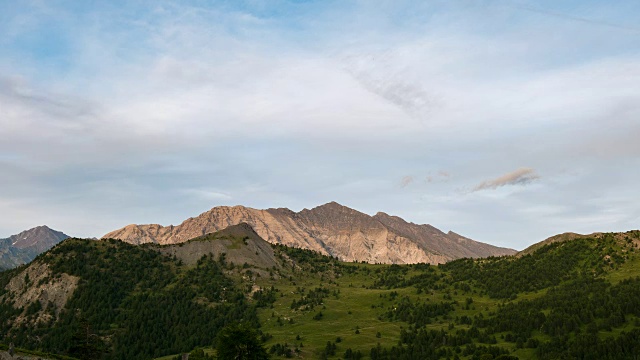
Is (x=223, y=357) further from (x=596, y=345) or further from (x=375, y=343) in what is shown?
(x=596, y=345)

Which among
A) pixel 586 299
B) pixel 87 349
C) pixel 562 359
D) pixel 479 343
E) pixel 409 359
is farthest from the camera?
pixel 586 299

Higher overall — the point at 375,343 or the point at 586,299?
the point at 586,299

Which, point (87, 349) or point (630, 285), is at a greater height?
point (630, 285)

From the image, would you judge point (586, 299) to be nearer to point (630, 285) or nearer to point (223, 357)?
point (630, 285)

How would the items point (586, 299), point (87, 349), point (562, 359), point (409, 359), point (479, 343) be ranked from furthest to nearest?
point (586, 299) → point (479, 343) → point (409, 359) → point (562, 359) → point (87, 349)

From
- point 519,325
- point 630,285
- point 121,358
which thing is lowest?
point 121,358

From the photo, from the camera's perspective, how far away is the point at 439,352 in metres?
167

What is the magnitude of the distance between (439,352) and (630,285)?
87082 millimetres

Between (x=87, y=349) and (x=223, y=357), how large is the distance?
3047 centimetres

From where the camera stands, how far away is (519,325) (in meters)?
182

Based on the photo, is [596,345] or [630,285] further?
[630,285]

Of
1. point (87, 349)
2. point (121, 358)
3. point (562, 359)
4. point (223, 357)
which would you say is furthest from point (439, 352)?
point (121, 358)

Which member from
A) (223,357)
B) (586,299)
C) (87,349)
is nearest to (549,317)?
(586,299)

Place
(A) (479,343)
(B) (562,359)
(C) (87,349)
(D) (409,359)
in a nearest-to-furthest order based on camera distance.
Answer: (C) (87,349) → (B) (562,359) → (D) (409,359) → (A) (479,343)
